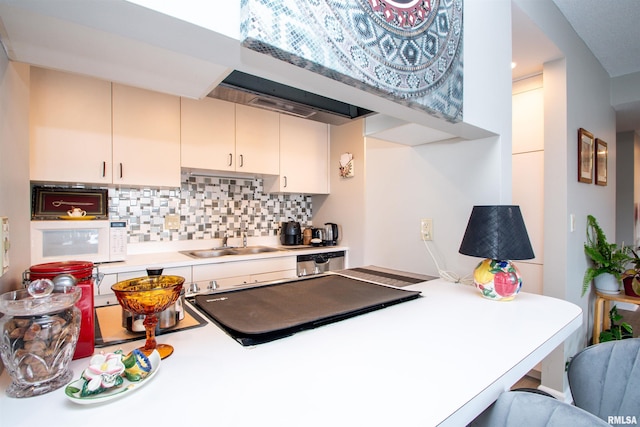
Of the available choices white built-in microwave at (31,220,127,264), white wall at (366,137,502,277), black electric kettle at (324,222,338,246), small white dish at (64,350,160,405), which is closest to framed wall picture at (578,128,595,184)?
white wall at (366,137,502,277)

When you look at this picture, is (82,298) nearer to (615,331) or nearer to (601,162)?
(615,331)

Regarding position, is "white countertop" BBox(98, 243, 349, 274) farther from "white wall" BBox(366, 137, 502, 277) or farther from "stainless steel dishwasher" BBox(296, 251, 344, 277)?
"white wall" BBox(366, 137, 502, 277)

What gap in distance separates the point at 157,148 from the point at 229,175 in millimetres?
700

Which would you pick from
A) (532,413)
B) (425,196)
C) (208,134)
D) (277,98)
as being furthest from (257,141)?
(532,413)

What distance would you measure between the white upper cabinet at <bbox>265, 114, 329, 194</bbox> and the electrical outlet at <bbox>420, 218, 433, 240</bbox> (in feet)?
4.86

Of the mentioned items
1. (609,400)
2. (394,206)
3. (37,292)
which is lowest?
(609,400)

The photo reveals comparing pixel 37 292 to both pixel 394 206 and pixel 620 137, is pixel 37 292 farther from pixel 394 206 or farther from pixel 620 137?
pixel 620 137

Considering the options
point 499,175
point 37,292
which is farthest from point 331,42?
point 499,175

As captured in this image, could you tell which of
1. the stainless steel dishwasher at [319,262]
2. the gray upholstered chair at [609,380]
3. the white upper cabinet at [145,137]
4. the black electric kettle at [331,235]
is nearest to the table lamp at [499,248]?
the gray upholstered chair at [609,380]

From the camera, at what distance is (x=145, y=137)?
2.21m

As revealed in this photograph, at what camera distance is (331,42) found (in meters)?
0.82

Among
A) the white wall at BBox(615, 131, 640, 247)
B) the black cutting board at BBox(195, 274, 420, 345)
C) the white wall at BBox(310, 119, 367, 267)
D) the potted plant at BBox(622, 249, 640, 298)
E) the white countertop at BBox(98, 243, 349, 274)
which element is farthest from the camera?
the white wall at BBox(615, 131, 640, 247)

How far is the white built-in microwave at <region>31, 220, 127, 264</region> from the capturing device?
1771 mm

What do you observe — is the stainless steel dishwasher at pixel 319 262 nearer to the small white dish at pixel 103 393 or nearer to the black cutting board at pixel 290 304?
the black cutting board at pixel 290 304
